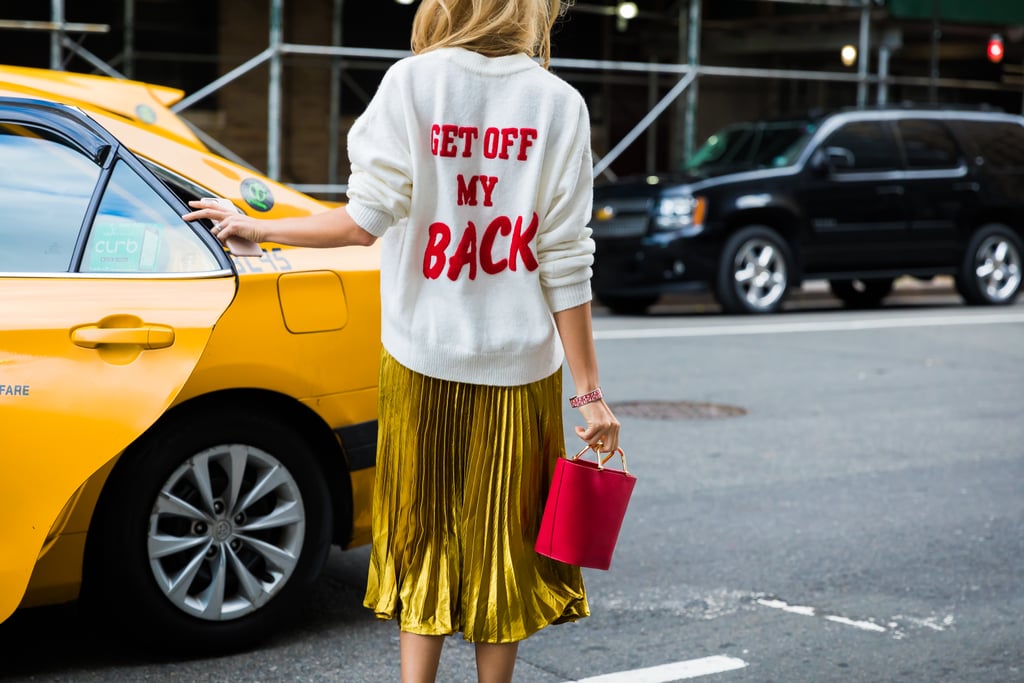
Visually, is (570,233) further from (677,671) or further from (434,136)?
(677,671)

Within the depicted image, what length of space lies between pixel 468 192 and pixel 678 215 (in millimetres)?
10807

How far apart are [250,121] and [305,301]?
1461cm

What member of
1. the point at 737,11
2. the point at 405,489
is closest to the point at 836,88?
the point at 737,11

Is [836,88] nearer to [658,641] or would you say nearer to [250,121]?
[250,121]

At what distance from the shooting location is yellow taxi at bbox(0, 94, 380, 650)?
12.1 ft

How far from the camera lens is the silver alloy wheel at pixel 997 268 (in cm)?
1565

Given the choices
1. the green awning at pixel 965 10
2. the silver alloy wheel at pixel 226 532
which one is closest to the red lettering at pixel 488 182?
the silver alloy wheel at pixel 226 532

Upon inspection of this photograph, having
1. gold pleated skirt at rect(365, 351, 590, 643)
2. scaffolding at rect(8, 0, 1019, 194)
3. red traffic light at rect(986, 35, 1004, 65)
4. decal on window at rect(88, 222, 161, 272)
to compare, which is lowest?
gold pleated skirt at rect(365, 351, 590, 643)

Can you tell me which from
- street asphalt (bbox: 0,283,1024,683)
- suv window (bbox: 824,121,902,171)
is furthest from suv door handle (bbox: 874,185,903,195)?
street asphalt (bbox: 0,283,1024,683)

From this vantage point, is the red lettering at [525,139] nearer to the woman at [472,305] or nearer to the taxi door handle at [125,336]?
the woman at [472,305]

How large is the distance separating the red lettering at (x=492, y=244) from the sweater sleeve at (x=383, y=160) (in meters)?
0.17

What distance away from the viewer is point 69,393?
12.1ft

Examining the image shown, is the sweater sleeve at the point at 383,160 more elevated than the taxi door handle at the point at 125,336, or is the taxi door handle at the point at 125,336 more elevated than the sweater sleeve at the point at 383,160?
the sweater sleeve at the point at 383,160

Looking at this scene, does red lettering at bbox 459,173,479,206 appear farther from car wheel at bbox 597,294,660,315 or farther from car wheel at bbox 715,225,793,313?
car wheel at bbox 597,294,660,315
